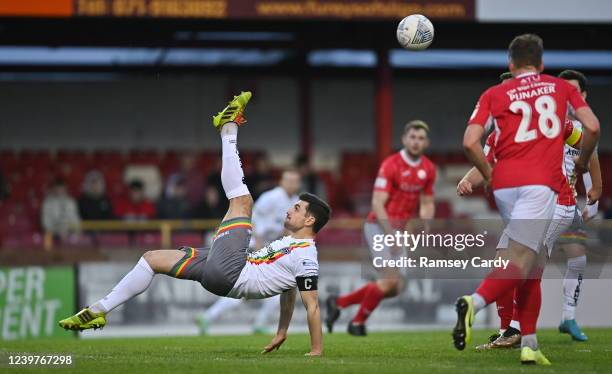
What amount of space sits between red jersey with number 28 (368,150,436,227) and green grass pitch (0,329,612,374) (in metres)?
2.25

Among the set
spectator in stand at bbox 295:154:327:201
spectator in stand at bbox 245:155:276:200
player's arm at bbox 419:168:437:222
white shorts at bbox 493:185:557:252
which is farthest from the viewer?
spectator in stand at bbox 295:154:327:201

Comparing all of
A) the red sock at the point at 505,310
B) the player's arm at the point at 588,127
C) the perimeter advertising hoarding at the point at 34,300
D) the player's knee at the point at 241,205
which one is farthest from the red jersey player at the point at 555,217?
the perimeter advertising hoarding at the point at 34,300

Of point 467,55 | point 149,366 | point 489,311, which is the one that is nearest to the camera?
point 149,366

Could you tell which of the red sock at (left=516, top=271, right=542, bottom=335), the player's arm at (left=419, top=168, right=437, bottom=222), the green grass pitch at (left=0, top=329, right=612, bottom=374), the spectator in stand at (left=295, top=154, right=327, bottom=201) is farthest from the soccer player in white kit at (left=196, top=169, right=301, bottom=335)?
the red sock at (left=516, top=271, right=542, bottom=335)

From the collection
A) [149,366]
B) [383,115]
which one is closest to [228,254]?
[149,366]

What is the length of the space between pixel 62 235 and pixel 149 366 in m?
10.2

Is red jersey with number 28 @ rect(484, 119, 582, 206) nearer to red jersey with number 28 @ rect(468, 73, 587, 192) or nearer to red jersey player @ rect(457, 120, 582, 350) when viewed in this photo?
red jersey player @ rect(457, 120, 582, 350)

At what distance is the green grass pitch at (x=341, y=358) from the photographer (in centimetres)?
733

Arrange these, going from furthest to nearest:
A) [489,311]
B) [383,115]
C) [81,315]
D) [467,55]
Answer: [467,55]
[383,115]
[489,311]
[81,315]

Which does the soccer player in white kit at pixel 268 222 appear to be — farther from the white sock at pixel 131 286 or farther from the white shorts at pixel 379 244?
the white sock at pixel 131 286

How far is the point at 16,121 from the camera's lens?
25.5 metres

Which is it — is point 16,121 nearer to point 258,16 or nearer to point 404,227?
point 258,16

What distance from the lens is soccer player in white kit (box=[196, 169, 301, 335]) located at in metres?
14.5

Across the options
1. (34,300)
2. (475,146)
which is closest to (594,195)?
(475,146)
